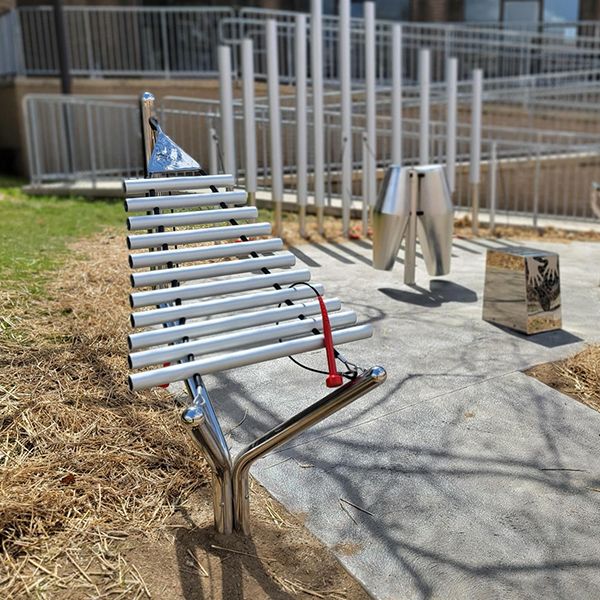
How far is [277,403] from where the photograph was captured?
12.9 feet

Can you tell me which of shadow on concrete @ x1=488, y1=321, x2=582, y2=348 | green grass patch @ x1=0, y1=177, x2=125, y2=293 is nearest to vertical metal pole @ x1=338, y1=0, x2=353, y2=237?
green grass patch @ x1=0, y1=177, x2=125, y2=293

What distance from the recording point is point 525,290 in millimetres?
4949

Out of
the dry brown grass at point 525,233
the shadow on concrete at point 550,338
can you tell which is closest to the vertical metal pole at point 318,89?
the dry brown grass at point 525,233

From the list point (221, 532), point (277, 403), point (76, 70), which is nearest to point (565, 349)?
point (277, 403)

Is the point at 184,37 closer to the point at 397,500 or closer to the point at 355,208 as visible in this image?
the point at 355,208

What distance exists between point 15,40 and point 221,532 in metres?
12.7

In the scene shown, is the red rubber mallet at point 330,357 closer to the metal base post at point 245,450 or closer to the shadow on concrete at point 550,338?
the metal base post at point 245,450

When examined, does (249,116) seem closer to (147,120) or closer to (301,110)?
(301,110)

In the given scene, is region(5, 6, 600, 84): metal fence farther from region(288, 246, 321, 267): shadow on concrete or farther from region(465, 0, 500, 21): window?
region(288, 246, 321, 267): shadow on concrete

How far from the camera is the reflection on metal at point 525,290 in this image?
4.95 meters

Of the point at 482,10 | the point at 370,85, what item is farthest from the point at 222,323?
the point at 482,10

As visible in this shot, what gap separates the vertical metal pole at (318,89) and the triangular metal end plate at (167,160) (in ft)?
16.9

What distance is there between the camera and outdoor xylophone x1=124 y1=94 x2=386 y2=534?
2416 mm

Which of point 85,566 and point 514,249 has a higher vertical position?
point 514,249
